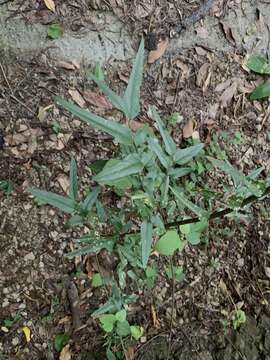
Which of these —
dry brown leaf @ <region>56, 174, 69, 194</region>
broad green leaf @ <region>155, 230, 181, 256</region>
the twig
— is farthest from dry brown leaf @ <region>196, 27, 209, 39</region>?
the twig

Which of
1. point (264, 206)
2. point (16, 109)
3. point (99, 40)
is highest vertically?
point (99, 40)

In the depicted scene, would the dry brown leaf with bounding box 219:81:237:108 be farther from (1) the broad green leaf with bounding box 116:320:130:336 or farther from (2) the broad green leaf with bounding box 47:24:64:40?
(1) the broad green leaf with bounding box 116:320:130:336

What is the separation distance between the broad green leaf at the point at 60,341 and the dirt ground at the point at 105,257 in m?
0.02

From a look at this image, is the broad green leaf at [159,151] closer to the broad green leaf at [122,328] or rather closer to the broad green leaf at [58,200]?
the broad green leaf at [58,200]

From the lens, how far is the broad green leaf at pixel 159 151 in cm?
147

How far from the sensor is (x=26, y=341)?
2420 millimetres

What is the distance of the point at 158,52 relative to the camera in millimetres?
2828

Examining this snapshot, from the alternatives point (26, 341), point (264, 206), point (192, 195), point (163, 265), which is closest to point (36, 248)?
point (26, 341)

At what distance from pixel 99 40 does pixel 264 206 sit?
1.30 meters

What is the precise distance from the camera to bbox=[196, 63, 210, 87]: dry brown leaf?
291 centimetres

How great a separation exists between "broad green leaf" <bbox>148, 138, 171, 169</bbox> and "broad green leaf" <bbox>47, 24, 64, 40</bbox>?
4.58 ft

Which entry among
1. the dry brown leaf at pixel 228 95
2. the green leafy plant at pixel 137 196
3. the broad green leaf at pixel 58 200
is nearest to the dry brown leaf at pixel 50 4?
the green leafy plant at pixel 137 196

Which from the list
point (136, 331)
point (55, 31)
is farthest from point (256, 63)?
point (136, 331)

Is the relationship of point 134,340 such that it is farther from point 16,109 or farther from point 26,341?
point 16,109
